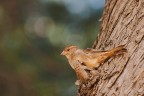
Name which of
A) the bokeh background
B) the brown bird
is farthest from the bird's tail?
the bokeh background

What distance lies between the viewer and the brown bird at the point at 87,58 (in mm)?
1718

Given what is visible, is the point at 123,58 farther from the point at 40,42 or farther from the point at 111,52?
the point at 40,42

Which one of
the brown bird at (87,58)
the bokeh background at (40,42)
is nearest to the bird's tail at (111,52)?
the brown bird at (87,58)

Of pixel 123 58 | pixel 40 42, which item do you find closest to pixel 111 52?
pixel 123 58

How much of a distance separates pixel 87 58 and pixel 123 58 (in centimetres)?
12

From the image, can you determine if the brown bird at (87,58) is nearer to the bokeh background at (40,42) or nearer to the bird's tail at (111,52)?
the bird's tail at (111,52)

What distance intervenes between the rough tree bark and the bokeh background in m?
3.22

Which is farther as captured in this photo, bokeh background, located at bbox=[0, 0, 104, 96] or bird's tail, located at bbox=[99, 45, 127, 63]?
bokeh background, located at bbox=[0, 0, 104, 96]

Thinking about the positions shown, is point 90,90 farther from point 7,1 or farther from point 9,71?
point 7,1

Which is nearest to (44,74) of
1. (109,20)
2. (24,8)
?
(24,8)

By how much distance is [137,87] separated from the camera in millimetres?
1664

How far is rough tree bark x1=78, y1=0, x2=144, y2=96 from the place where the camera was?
1.67 meters

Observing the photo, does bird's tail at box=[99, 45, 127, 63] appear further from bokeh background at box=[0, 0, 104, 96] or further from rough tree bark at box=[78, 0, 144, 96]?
bokeh background at box=[0, 0, 104, 96]

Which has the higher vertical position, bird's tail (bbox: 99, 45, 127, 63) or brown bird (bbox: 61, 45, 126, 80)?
brown bird (bbox: 61, 45, 126, 80)
